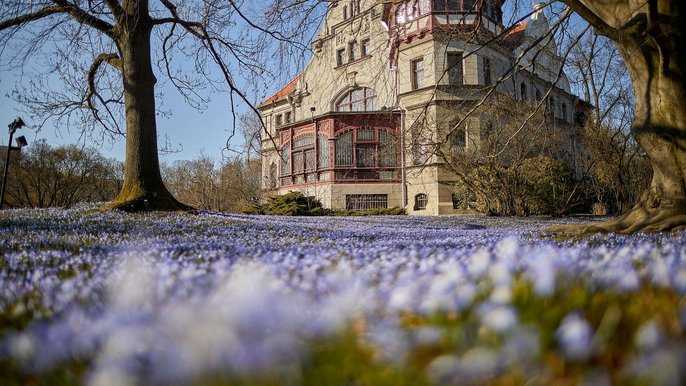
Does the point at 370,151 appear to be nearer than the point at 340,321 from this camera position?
No

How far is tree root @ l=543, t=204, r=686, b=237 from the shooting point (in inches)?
223

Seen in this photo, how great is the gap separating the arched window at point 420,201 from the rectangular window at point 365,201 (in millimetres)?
1898

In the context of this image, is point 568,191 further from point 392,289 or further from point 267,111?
point 267,111

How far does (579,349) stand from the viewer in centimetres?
77

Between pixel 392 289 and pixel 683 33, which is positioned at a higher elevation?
pixel 683 33

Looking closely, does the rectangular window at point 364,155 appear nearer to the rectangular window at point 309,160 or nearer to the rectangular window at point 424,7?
the rectangular window at point 309,160

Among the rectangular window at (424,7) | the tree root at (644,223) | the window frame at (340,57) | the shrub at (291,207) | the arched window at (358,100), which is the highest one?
the rectangular window at (424,7)

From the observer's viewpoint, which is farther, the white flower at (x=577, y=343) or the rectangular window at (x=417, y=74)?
the rectangular window at (x=417, y=74)

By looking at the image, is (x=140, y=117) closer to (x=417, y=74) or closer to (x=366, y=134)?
(x=366, y=134)

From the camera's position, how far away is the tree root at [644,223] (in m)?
5.66

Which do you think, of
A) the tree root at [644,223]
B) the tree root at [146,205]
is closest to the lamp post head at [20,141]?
the tree root at [146,205]

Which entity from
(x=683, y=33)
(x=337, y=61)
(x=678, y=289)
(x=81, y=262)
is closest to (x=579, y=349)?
(x=678, y=289)

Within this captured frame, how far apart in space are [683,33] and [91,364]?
315 inches

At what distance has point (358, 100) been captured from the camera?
1283 inches
